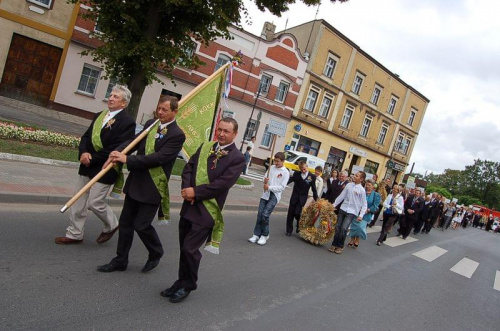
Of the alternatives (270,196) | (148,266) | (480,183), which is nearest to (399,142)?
(270,196)

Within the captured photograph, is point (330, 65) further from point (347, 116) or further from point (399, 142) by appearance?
point (399, 142)

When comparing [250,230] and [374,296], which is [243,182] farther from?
[374,296]

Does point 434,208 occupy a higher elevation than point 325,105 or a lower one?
lower

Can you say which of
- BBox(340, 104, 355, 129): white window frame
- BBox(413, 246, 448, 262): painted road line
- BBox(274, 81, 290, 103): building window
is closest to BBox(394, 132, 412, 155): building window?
BBox(340, 104, 355, 129): white window frame

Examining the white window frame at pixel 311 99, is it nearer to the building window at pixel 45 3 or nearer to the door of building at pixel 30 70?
the door of building at pixel 30 70

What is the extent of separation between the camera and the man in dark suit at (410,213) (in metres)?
13.2

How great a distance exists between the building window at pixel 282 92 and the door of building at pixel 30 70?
1526 centimetres

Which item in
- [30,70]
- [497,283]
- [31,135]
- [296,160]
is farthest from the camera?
[296,160]

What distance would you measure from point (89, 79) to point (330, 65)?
1916cm

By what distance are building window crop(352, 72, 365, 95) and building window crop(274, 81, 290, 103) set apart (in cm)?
809

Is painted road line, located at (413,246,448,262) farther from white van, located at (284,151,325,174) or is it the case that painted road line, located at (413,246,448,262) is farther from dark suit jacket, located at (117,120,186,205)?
white van, located at (284,151,325,174)

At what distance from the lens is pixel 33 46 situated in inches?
765

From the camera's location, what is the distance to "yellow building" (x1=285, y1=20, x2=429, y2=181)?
3017 cm

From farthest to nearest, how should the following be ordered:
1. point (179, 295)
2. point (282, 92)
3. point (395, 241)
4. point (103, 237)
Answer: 1. point (282, 92)
2. point (395, 241)
3. point (103, 237)
4. point (179, 295)
